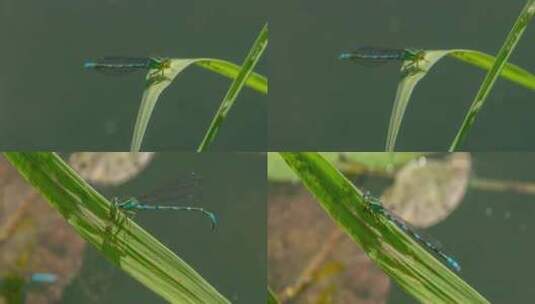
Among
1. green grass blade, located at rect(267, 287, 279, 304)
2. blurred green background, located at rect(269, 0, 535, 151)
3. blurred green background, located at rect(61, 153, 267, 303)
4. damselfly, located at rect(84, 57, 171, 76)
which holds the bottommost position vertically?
green grass blade, located at rect(267, 287, 279, 304)

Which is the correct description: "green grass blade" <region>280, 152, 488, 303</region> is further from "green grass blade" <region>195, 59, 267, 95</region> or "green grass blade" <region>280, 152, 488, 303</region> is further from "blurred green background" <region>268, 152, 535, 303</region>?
"green grass blade" <region>195, 59, 267, 95</region>

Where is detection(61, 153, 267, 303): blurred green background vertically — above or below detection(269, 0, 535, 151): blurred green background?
below

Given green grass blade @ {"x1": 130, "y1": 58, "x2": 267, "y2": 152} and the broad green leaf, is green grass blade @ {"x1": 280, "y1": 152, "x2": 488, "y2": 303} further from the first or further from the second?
green grass blade @ {"x1": 130, "y1": 58, "x2": 267, "y2": 152}

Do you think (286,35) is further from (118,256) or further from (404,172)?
(118,256)

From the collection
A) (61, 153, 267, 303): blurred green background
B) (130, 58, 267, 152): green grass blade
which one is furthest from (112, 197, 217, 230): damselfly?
(130, 58, 267, 152): green grass blade

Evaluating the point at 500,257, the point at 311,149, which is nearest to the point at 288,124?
the point at 311,149

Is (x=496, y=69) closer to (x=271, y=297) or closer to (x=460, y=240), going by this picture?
(x=460, y=240)
